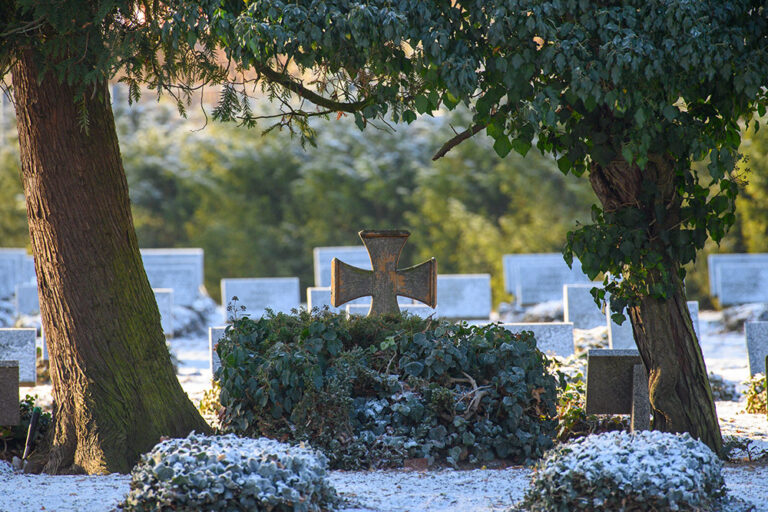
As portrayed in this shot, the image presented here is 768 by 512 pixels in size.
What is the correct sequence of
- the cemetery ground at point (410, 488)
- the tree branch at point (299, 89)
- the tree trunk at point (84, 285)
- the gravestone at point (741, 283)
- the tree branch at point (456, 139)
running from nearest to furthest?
1. the cemetery ground at point (410, 488)
2. the tree branch at point (456, 139)
3. the tree trunk at point (84, 285)
4. the tree branch at point (299, 89)
5. the gravestone at point (741, 283)

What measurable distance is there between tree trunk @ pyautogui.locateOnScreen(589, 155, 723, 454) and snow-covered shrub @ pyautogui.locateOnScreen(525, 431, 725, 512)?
1.11 m

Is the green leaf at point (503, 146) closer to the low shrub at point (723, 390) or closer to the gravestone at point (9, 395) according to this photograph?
the gravestone at point (9, 395)

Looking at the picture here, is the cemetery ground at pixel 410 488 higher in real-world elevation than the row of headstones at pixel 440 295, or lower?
lower

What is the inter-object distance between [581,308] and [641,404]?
4.78 meters

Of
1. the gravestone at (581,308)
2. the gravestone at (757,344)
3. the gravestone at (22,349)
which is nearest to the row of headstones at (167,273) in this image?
the gravestone at (22,349)

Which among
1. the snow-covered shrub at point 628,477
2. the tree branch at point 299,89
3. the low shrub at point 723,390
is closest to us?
the snow-covered shrub at point 628,477

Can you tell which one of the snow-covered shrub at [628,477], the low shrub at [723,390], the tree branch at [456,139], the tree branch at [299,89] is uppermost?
the tree branch at [299,89]

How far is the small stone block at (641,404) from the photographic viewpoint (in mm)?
4418

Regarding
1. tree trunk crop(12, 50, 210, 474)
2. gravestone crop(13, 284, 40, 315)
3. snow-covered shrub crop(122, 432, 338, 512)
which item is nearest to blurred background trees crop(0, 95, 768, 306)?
gravestone crop(13, 284, 40, 315)

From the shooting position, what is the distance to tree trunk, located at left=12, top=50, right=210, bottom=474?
174 inches

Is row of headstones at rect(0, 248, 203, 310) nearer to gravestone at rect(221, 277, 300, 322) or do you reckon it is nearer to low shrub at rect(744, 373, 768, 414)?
gravestone at rect(221, 277, 300, 322)

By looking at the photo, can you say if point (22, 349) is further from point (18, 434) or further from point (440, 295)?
point (440, 295)

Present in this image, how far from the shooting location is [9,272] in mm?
12609

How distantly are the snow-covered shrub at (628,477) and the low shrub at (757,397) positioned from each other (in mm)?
3283
